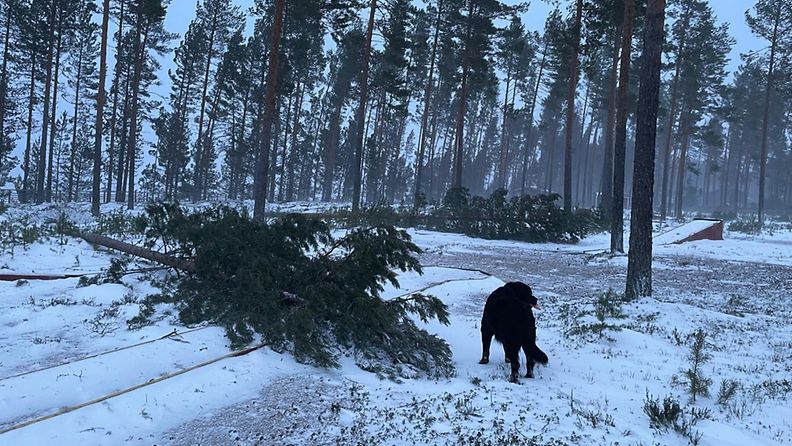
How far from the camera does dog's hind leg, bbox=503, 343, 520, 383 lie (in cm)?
503

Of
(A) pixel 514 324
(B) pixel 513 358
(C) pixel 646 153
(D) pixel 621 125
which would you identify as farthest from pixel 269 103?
(B) pixel 513 358

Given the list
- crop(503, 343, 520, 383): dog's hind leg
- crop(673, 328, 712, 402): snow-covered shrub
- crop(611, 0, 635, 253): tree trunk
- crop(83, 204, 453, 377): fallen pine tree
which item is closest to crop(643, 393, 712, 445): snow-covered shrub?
crop(673, 328, 712, 402): snow-covered shrub

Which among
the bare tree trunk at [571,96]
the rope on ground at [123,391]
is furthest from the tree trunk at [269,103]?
the bare tree trunk at [571,96]

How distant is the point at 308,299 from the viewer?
5.81 m

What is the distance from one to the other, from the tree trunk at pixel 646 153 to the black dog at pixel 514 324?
478cm

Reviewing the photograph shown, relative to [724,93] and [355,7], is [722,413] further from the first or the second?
[724,93]

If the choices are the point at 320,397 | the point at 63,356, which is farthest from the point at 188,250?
the point at 320,397

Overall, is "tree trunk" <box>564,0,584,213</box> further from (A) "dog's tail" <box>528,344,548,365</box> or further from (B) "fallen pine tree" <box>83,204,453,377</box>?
(A) "dog's tail" <box>528,344,548,365</box>

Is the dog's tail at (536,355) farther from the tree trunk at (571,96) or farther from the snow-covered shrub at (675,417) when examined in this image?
the tree trunk at (571,96)

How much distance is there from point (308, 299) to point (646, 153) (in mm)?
7012

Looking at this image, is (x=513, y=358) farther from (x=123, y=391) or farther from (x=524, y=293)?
(x=123, y=391)

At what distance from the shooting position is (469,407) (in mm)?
4148

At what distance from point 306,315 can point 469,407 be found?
6.57 feet

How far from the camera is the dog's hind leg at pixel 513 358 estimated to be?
5027 millimetres
